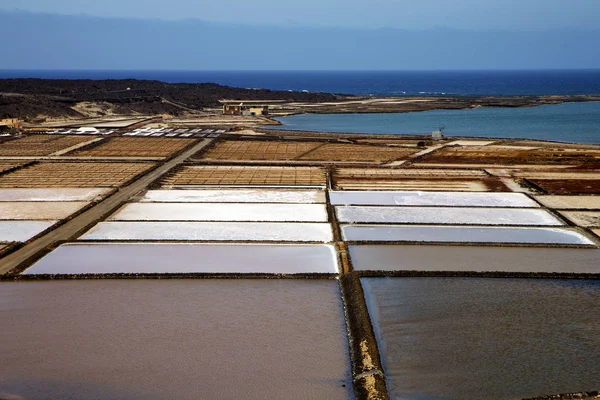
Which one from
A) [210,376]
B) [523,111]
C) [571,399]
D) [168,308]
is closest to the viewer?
[571,399]

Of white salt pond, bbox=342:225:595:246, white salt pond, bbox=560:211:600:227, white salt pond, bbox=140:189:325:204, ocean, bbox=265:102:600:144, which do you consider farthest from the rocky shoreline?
white salt pond, bbox=560:211:600:227

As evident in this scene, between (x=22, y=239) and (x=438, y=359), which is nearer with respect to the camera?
(x=438, y=359)

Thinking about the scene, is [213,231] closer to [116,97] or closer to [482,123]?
[482,123]

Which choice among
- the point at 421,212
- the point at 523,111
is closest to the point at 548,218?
the point at 421,212

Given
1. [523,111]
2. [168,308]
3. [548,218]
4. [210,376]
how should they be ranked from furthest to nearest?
[523,111] < [548,218] < [168,308] < [210,376]

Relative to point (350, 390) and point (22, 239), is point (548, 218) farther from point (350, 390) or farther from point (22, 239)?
point (22, 239)

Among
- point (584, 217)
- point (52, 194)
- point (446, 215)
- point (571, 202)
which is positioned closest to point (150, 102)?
point (52, 194)
